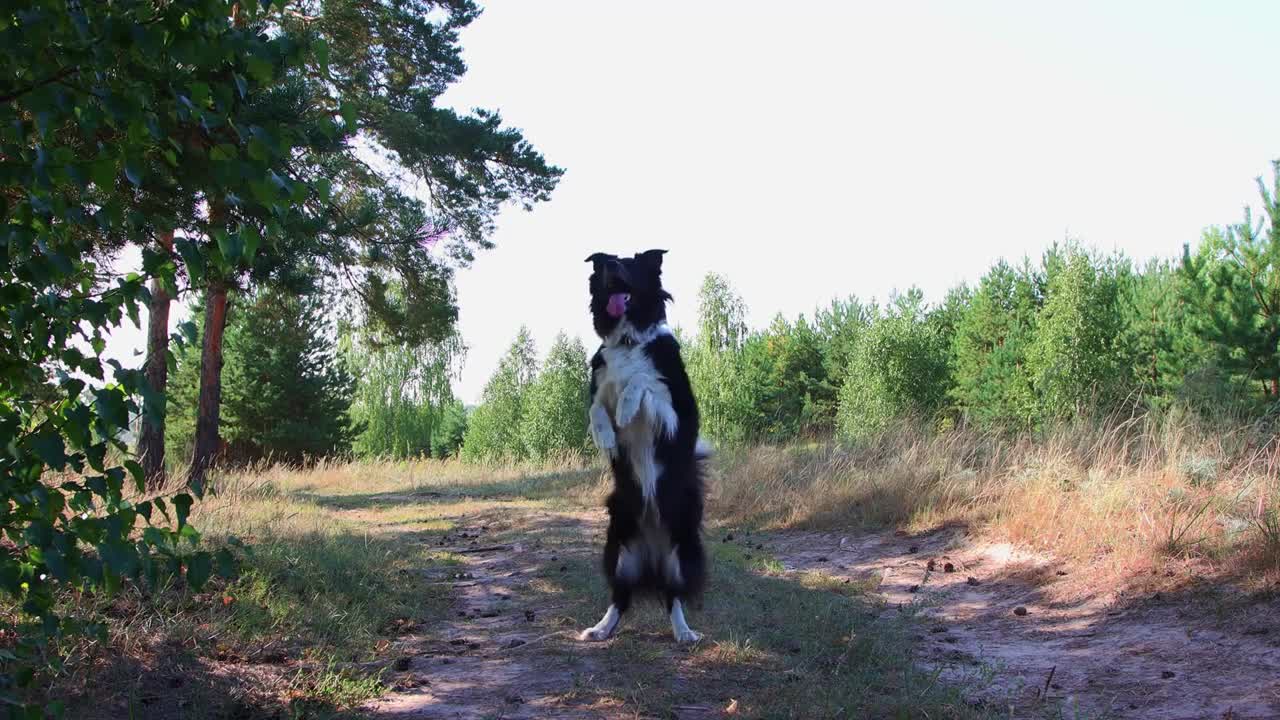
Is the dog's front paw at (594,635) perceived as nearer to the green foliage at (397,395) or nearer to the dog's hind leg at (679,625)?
the dog's hind leg at (679,625)

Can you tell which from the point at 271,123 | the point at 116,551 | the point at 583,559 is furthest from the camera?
the point at 583,559

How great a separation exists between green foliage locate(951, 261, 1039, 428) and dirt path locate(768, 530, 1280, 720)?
17.0 meters

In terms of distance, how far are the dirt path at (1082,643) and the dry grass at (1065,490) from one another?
50 centimetres

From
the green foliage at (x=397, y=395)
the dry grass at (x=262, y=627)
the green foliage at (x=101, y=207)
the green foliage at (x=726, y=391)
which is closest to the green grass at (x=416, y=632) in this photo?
the dry grass at (x=262, y=627)

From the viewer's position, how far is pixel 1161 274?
22875mm

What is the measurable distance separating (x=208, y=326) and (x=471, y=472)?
7.64m

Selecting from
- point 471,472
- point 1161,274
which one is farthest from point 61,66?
point 1161,274

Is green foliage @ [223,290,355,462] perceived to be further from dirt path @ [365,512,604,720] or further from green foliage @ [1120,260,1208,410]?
green foliage @ [1120,260,1208,410]

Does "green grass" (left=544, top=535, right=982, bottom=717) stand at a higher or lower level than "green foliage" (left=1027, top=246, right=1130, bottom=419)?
lower

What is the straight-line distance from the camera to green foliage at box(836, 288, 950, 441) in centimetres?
2489

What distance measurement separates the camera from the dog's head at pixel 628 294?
16.9 ft

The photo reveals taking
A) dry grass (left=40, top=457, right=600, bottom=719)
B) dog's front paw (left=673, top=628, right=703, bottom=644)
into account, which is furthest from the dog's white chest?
dry grass (left=40, top=457, right=600, bottom=719)

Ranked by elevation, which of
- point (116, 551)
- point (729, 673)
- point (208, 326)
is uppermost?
point (208, 326)

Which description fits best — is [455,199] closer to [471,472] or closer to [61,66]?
[471,472]
